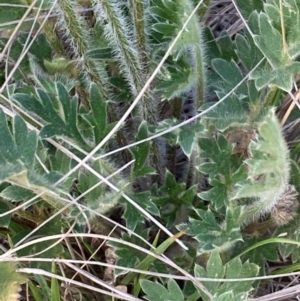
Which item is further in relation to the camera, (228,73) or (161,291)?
(228,73)

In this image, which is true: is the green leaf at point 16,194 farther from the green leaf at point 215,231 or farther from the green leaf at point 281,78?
the green leaf at point 281,78

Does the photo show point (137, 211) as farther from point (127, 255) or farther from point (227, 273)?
point (227, 273)

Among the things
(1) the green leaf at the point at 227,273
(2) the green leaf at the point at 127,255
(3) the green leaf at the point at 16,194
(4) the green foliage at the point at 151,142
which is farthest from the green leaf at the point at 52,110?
(1) the green leaf at the point at 227,273

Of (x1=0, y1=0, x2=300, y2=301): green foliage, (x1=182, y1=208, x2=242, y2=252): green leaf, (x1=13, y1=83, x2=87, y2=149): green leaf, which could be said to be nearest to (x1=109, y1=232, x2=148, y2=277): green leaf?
(x1=0, y1=0, x2=300, y2=301): green foliage

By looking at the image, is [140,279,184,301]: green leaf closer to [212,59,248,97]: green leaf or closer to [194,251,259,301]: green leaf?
[194,251,259,301]: green leaf

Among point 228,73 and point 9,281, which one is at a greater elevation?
point 228,73

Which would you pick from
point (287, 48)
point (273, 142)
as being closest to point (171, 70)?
point (287, 48)

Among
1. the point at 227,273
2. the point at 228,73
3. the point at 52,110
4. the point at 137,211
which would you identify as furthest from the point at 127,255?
the point at 228,73
